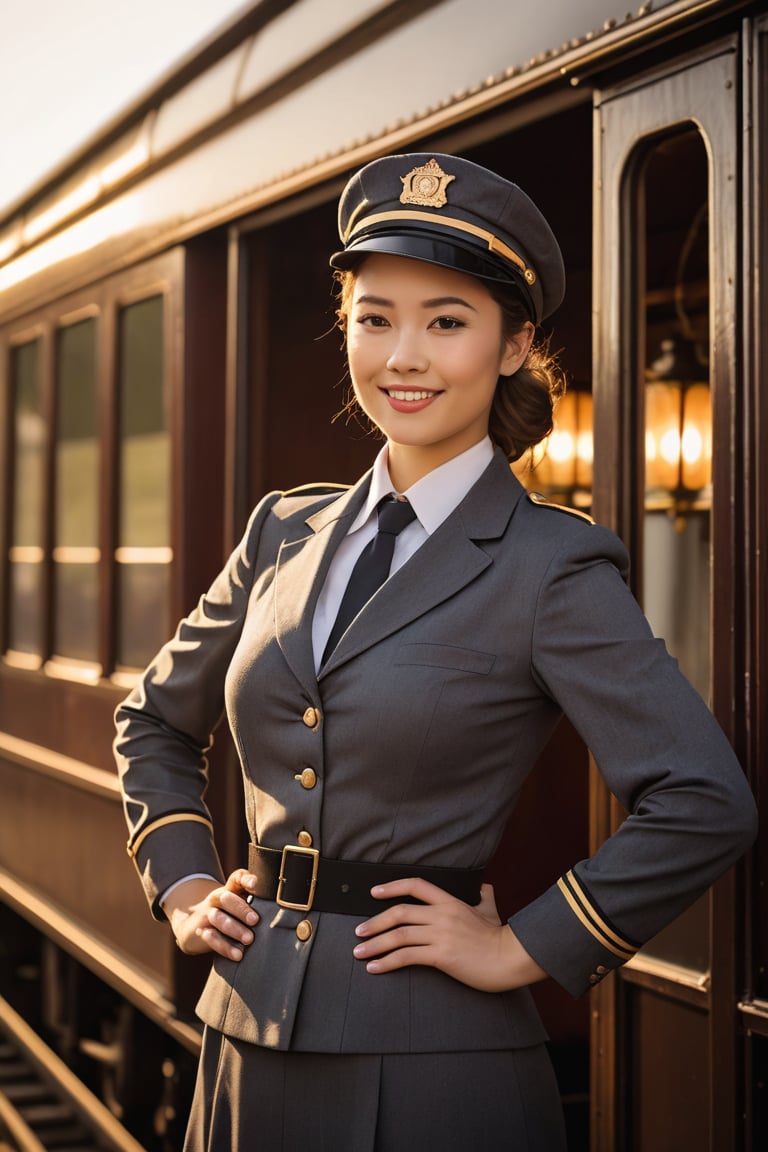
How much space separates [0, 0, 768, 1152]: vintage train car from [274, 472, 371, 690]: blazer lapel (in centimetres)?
60

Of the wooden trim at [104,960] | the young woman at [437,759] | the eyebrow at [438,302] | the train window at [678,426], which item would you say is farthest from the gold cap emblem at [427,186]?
the wooden trim at [104,960]

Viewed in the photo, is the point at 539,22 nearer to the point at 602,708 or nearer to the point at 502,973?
the point at 602,708

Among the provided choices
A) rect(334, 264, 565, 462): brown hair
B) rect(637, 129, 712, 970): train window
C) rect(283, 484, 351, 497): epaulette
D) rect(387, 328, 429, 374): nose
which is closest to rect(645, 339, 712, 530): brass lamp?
rect(637, 129, 712, 970): train window

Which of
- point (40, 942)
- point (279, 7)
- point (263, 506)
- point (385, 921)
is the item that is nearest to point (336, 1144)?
point (385, 921)

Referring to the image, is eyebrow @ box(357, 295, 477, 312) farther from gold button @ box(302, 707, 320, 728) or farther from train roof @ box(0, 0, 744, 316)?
train roof @ box(0, 0, 744, 316)

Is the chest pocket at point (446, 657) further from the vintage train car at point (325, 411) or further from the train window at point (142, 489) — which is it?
the train window at point (142, 489)

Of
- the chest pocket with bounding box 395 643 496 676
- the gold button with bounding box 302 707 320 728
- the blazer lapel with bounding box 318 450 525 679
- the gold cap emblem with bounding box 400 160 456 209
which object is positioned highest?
the gold cap emblem with bounding box 400 160 456 209

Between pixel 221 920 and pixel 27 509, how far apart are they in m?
4.28

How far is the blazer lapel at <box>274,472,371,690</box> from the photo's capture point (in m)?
1.66

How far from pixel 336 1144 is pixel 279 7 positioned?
2917mm

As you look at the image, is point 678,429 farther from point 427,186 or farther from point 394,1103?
point 394,1103

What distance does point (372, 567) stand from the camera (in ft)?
5.62

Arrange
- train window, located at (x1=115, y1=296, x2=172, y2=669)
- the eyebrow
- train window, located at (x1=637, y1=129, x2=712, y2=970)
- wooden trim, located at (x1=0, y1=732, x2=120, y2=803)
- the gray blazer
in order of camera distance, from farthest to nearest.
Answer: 1. wooden trim, located at (x1=0, y1=732, x2=120, y2=803)
2. train window, located at (x1=115, y1=296, x2=172, y2=669)
3. train window, located at (x1=637, y1=129, x2=712, y2=970)
4. the eyebrow
5. the gray blazer

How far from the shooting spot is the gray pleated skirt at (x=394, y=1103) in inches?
61.8
